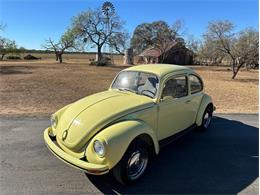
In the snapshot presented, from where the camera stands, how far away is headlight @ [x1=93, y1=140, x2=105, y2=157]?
3.38 m

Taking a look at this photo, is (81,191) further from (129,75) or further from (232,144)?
(232,144)

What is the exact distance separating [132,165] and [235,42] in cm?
2301

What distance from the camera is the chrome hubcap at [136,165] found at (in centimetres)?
372

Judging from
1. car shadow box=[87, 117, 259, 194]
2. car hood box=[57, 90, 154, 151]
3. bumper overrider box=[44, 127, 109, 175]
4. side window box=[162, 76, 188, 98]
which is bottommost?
car shadow box=[87, 117, 259, 194]

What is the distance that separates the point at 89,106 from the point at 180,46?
4765cm

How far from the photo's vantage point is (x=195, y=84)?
5.67 metres

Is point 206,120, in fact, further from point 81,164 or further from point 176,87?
Result: point 81,164

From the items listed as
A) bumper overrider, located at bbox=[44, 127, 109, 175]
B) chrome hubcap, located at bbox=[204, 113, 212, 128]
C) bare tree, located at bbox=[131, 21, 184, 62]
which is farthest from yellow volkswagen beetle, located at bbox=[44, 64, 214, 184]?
bare tree, located at bbox=[131, 21, 184, 62]

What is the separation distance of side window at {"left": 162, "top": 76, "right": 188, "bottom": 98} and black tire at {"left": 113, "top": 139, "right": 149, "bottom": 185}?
3.89 feet

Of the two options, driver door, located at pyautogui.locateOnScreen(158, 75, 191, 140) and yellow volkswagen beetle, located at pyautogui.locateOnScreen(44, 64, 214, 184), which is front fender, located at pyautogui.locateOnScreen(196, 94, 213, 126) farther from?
driver door, located at pyautogui.locateOnScreen(158, 75, 191, 140)

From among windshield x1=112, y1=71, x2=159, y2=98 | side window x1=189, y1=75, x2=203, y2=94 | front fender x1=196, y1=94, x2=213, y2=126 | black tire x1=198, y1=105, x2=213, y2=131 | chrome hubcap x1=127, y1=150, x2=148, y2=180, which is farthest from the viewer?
black tire x1=198, y1=105, x2=213, y2=131

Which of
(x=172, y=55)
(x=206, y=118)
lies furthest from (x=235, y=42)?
(x=172, y=55)

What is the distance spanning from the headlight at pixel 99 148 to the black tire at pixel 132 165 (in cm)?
33

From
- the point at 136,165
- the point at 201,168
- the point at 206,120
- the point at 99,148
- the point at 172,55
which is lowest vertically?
the point at 201,168
